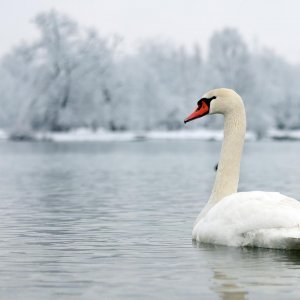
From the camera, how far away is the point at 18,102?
76812 millimetres

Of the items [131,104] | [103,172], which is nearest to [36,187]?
[103,172]

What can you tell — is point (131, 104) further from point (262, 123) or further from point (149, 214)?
point (149, 214)

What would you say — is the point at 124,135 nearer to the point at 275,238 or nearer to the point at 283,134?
the point at 283,134

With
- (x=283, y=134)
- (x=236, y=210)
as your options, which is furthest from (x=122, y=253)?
(x=283, y=134)

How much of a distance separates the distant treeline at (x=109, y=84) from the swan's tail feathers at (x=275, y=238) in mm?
62212

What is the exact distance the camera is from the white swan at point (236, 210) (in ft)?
31.8

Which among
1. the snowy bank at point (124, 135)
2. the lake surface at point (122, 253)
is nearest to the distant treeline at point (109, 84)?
the snowy bank at point (124, 135)

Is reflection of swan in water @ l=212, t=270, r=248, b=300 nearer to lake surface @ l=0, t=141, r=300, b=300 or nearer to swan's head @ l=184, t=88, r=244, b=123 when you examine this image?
lake surface @ l=0, t=141, r=300, b=300

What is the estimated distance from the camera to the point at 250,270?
890 centimetres

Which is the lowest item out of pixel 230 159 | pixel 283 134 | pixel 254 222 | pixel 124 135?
pixel 283 134

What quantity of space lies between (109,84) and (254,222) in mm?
68183

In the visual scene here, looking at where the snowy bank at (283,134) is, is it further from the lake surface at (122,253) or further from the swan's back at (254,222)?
the swan's back at (254,222)

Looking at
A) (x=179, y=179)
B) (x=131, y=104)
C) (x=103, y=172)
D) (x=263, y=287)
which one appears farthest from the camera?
(x=131, y=104)

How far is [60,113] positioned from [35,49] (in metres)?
5.12
